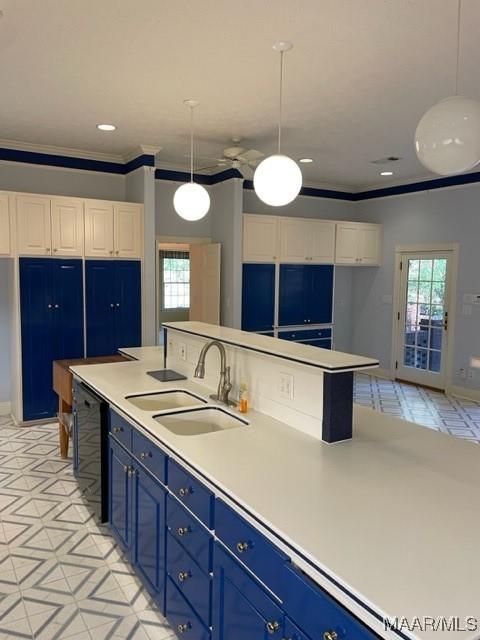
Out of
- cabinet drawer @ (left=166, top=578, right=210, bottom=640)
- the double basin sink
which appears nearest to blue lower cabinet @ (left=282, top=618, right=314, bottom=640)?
cabinet drawer @ (left=166, top=578, right=210, bottom=640)

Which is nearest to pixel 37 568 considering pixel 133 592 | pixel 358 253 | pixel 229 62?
pixel 133 592

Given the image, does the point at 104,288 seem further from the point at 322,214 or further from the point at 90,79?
the point at 322,214

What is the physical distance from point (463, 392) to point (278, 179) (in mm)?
4689

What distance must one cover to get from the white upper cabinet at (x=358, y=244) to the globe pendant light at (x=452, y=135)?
4.94 m

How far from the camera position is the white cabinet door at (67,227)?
4.77 meters

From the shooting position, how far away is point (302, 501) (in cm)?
146

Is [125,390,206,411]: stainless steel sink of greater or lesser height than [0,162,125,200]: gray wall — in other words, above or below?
below

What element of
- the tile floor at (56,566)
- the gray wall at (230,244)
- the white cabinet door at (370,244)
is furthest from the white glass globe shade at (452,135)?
the white cabinet door at (370,244)

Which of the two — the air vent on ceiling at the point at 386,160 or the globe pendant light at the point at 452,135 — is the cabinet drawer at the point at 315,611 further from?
the air vent on ceiling at the point at 386,160

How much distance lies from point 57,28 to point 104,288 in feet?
9.22

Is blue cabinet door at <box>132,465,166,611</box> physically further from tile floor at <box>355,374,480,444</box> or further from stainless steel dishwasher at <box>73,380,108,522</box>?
tile floor at <box>355,374,480,444</box>

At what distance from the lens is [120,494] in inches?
101

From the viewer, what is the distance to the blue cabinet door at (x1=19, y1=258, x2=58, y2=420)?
4.70 metres

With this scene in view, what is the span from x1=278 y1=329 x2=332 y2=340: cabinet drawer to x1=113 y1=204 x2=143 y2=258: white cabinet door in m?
2.20
